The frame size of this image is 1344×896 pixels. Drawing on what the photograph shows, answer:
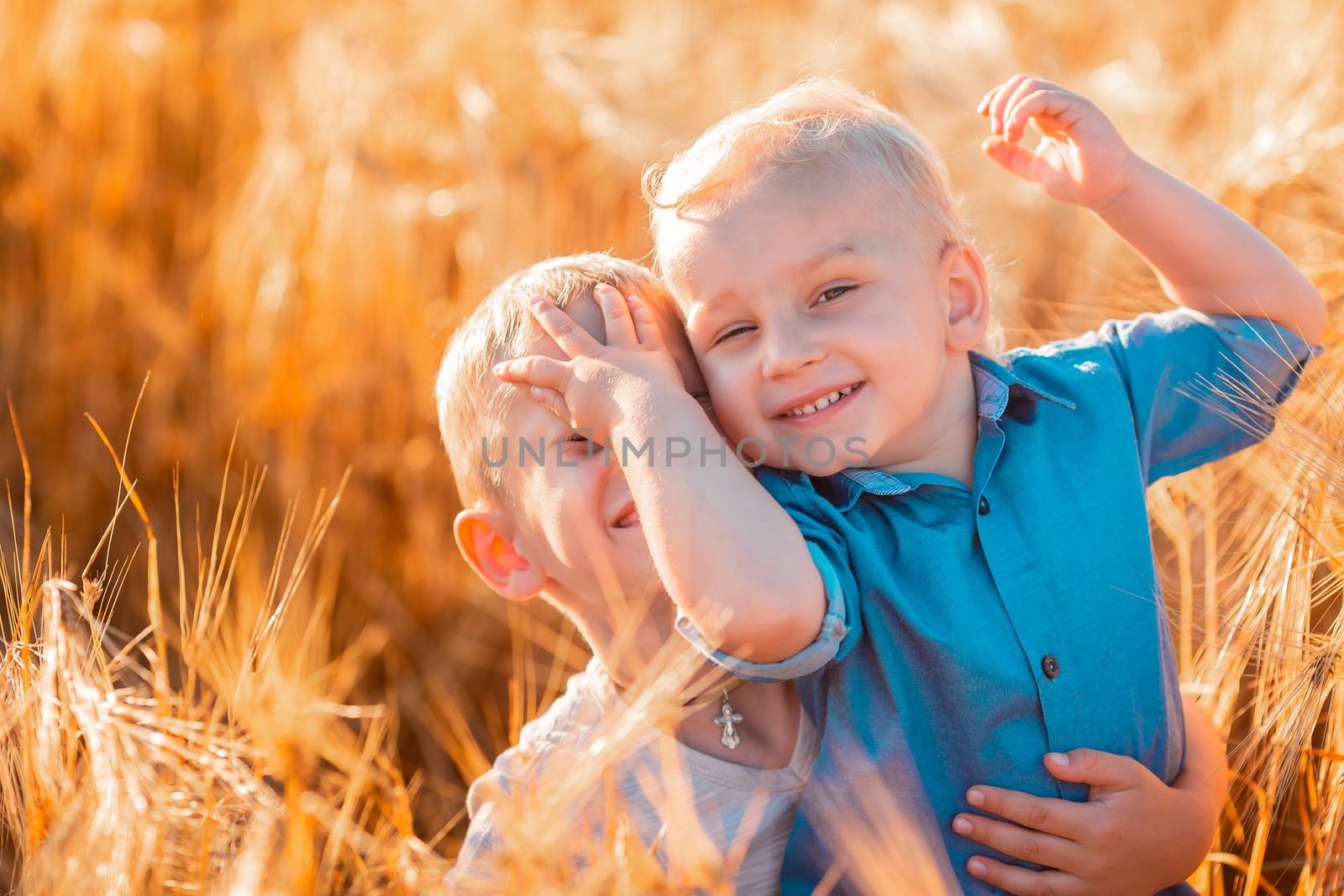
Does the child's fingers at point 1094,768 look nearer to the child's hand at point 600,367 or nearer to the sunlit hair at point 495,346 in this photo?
the child's hand at point 600,367

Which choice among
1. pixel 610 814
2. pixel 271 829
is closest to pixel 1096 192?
pixel 610 814

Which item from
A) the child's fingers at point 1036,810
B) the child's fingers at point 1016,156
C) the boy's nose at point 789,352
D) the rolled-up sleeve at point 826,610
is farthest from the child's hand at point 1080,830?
the child's fingers at point 1016,156

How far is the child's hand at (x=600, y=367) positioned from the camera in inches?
52.2

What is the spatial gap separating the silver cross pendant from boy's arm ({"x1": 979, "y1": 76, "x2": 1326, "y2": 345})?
795 millimetres

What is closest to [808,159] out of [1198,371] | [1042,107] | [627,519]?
[1042,107]

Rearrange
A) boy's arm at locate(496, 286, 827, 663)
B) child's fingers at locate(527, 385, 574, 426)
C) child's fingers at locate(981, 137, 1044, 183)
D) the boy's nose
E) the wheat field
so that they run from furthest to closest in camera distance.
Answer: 1. the wheat field
2. child's fingers at locate(981, 137, 1044, 183)
3. child's fingers at locate(527, 385, 574, 426)
4. the boy's nose
5. boy's arm at locate(496, 286, 827, 663)

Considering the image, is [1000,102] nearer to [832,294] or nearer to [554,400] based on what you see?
[832,294]

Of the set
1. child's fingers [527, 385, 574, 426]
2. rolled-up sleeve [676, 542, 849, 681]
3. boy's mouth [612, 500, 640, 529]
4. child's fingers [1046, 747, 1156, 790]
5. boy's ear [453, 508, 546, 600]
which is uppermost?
child's fingers [527, 385, 574, 426]

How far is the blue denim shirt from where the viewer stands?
1.34 m

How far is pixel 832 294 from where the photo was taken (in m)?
1.37

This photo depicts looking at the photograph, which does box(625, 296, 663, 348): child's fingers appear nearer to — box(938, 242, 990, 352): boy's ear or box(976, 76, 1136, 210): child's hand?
box(938, 242, 990, 352): boy's ear

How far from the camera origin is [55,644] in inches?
45.6

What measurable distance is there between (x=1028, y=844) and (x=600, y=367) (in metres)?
0.71

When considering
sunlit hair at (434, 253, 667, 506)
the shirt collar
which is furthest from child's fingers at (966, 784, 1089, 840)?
sunlit hair at (434, 253, 667, 506)
